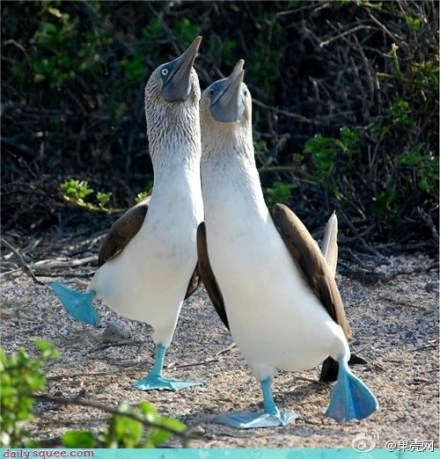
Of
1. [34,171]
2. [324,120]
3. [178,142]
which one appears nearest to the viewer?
[178,142]

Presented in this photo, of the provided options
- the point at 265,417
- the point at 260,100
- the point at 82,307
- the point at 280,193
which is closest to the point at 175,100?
A: the point at 82,307

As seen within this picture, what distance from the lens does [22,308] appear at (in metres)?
6.52

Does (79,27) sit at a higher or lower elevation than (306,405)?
higher

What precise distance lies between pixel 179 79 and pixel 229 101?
0.70m

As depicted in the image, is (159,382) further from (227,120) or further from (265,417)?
(227,120)

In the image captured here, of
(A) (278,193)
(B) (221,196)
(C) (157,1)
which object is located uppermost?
(C) (157,1)

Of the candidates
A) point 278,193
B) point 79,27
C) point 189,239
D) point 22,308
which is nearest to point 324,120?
point 278,193

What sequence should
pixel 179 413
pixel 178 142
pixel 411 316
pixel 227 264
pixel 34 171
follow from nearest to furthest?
pixel 227 264 < pixel 179 413 < pixel 178 142 < pixel 411 316 < pixel 34 171

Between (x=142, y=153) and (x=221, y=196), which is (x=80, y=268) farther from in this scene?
(x=221, y=196)

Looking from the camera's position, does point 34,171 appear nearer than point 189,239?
No

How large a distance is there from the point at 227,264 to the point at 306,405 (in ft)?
2.69

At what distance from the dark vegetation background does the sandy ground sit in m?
0.66

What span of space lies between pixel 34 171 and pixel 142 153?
81 cm

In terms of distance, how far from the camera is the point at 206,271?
485cm
